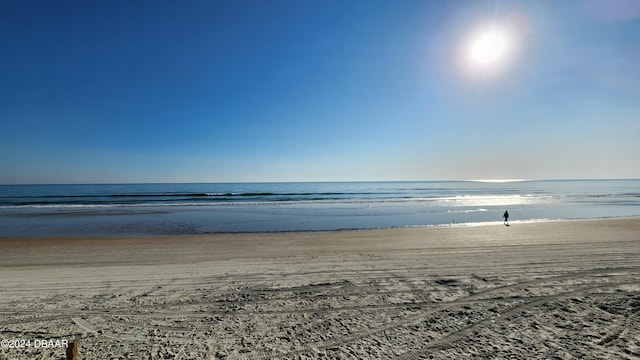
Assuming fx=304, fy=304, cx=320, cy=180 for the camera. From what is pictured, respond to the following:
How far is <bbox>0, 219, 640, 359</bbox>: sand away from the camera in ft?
15.5

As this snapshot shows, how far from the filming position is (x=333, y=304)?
6.26 metres

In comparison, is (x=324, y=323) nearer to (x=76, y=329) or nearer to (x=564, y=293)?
(x=76, y=329)

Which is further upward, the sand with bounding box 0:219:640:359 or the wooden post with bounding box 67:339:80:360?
the wooden post with bounding box 67:339:80:360

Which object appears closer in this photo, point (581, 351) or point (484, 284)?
point (581, 351)

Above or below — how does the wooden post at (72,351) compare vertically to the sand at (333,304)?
above

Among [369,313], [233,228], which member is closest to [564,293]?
[369,313]

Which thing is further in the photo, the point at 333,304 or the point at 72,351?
the point at 333,304

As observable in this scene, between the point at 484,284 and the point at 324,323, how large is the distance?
4.24 meters

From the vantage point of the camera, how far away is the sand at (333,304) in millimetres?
4730

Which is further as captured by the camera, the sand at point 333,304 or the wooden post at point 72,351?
the sand at point 333,304

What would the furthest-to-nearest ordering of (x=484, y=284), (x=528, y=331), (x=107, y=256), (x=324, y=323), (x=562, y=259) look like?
(x=107, y=256) < (x=562, y=259) < (x=484, y=284) < (x=324, y=323) < (x=528, y=331)

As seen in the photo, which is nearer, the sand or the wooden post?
the wooden post

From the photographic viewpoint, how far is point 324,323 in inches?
215

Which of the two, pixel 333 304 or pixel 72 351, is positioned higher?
pixel 72 351
